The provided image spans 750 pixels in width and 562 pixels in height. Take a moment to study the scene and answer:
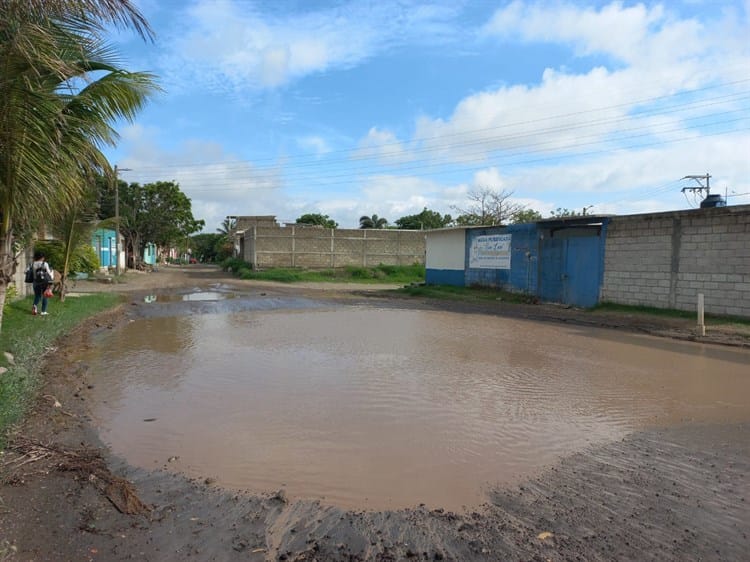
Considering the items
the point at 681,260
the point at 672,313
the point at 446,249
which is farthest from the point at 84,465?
the point at 446,249

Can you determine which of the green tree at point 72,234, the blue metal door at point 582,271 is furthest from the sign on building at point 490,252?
the green tree at point 72,234

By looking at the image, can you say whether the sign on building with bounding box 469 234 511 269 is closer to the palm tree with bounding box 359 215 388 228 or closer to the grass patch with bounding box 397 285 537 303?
the grass patch with bounding box 397 285 537 303

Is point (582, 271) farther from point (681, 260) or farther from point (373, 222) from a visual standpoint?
point (373, 222)

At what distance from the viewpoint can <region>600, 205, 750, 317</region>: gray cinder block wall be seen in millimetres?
13047

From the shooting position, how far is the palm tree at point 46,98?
464 centimetres

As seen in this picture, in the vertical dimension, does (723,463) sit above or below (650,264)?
below

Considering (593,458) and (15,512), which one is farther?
(593,458)

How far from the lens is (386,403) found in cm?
652

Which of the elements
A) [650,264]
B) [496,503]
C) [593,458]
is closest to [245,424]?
[496,503]

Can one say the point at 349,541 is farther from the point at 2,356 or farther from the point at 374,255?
the point at 374,255

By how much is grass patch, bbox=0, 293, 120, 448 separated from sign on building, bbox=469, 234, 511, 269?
14.5 m

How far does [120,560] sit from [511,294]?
19320mm

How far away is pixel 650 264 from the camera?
15.2 m

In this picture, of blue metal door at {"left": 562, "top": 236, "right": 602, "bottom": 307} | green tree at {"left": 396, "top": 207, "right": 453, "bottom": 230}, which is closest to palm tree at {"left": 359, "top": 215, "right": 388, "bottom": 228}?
green tree at {"left": 396, "top": 207, "right": 453, "bottom": 230}
